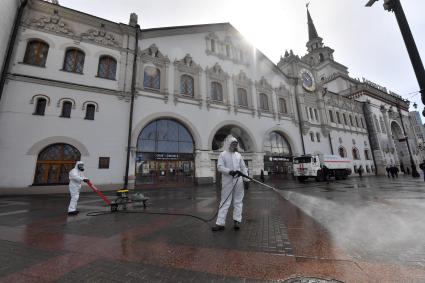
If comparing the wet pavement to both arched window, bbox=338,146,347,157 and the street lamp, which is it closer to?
→ the street lamp

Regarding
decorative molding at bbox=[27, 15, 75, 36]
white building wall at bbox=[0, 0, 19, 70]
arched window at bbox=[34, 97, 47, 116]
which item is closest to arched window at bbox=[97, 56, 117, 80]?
decorative molding at bbox=[27, 15, 75, 36]

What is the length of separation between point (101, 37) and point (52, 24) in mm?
3299

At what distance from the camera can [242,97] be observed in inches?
910

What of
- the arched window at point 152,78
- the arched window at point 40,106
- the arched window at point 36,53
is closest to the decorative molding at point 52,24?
the arched window at point 36,53

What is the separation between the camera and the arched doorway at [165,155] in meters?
16.1

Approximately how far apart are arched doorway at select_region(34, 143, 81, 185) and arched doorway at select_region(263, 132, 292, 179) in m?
18.4

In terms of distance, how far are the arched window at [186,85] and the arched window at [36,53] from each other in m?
10.7

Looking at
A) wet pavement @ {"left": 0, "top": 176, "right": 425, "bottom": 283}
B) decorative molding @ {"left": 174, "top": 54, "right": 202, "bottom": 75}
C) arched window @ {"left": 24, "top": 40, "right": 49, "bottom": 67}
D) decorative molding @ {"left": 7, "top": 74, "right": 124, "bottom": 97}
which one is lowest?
wet pavement @ {"left": 0, "top": 176, "right": 425, "bottom": 283}

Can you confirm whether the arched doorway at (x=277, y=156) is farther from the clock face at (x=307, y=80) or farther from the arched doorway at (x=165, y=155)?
the clock face at (x=307, y=80)

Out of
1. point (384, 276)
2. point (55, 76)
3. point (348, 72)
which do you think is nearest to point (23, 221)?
point (384, 276)

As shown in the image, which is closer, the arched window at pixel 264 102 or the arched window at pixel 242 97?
the arched window at pixel 242 97

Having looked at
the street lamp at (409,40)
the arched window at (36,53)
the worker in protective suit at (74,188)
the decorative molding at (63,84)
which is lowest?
the worker in protective suit at (74,188)

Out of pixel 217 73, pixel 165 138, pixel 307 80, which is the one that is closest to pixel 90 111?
pixel 165 138

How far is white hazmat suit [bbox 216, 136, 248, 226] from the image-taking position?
4223 millimetres
